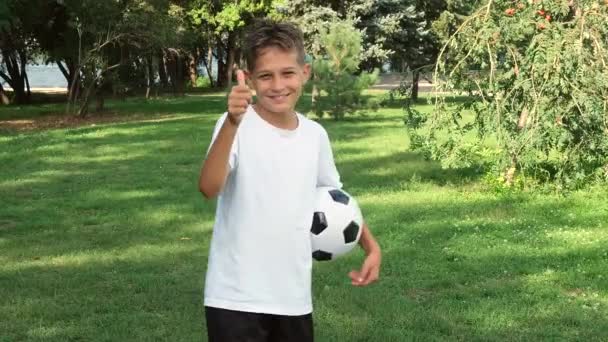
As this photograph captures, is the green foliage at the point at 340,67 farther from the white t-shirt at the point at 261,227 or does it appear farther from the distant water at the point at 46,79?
the distant water at the point at 46,79

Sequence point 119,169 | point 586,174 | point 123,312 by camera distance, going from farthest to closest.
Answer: point 119,169 → point 586,174 → point 123,312

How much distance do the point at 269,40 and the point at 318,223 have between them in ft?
2.61

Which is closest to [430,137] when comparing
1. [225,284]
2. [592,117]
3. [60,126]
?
[592,117]

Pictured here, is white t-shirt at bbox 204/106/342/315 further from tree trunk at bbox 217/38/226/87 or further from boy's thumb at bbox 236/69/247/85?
tree trunk at bbox 217/38/226/87

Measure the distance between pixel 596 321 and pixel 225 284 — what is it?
326 centimetres

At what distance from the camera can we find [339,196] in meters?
3.33

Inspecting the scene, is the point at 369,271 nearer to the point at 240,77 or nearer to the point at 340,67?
the point at 240,77

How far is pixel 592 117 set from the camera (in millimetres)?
8609

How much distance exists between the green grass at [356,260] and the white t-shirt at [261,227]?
7.24 ft

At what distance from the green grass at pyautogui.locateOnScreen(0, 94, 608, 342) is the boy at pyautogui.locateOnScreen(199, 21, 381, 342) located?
7.20ft

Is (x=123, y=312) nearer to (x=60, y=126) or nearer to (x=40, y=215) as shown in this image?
(x=40, y=215)

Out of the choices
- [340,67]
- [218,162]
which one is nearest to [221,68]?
[340,67]

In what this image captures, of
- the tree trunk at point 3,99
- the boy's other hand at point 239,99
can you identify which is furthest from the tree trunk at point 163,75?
the boy's other hand at point 239,99

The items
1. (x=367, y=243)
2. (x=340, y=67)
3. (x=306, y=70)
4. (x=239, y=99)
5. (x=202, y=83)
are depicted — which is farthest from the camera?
(x=202, y=83)
